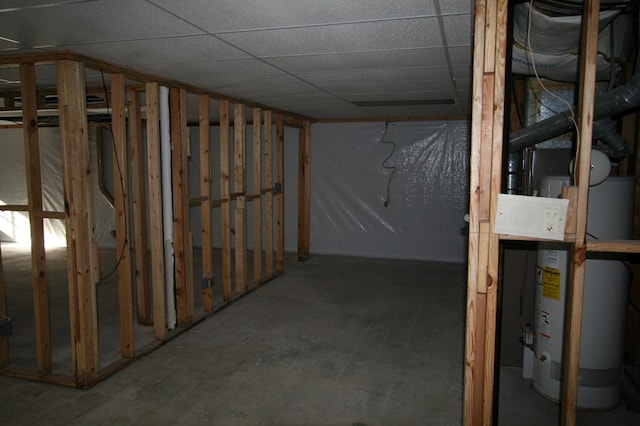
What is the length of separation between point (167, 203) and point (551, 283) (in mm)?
2799

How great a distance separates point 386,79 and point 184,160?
175cm

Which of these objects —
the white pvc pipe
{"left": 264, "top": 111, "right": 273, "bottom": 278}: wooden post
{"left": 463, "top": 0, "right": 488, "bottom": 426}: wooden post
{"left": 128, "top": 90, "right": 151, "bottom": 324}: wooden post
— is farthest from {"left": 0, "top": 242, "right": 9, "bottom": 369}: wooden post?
{"left": 463, "top": 0, "right": 488, "bottom": 426}: wooden post

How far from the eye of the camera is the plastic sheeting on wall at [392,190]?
6.20 m

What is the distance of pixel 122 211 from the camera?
313cm

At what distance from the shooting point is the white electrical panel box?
1431mm

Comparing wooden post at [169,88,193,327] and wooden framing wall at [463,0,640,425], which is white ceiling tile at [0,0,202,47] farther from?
wooden framing wall at [463,0,640,425]

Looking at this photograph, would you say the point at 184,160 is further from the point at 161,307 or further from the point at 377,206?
the point at 377,206

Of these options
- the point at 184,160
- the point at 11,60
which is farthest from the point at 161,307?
the point at 11,60

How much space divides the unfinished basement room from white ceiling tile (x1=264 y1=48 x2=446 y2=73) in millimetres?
28

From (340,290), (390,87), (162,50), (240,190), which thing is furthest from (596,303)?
(240,190)

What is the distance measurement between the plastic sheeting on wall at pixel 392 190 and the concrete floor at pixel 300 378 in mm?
1971

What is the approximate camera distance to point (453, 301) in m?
4.56

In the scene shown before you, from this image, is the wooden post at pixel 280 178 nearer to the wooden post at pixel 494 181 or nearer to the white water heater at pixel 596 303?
the white water heater at pixel 596 303

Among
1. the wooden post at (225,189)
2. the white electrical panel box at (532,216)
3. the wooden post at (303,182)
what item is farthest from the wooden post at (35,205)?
the wooden post at (303,182)
